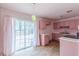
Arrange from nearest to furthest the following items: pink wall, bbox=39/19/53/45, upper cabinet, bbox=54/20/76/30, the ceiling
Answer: the ceiling
upper cabinet, bbox=54/20/76/30
pink wall, bbox=39/19/53/45

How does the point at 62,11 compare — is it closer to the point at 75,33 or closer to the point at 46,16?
the point at 46,16

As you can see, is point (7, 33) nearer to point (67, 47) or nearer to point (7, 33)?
point (7, 33)

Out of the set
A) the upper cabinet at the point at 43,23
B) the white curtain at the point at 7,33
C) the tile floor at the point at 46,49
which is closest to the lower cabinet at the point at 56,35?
the tile floor at the point at 46,49

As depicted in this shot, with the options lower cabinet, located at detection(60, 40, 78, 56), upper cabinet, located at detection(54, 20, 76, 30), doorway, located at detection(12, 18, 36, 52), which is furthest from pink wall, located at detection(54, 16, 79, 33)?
doorway, located at detection(12, 18, 36, 52)

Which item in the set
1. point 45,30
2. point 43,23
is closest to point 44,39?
point 45,30

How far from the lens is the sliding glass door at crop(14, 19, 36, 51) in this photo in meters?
1.73

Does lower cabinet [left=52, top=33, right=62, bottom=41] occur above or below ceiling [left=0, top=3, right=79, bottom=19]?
below

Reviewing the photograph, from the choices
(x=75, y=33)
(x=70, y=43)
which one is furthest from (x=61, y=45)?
(x=75, y=33)

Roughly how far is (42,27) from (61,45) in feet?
1.64

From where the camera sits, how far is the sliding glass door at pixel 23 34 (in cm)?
173

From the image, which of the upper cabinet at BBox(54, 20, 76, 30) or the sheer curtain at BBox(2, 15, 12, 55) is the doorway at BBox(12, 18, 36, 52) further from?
the upper cabinet at BBox(54, 20, 76, 30)

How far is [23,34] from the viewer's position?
1773 millimetres

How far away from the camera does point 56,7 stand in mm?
1586

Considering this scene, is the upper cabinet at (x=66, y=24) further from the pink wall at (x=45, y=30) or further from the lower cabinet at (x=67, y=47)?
the lower cabinet at (x=67, y=47)
